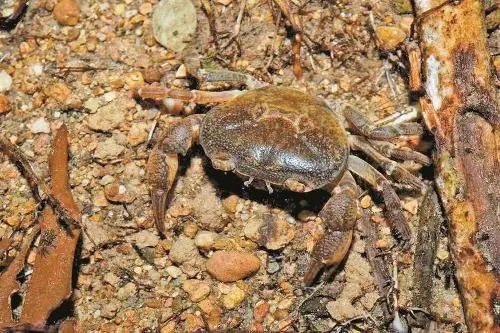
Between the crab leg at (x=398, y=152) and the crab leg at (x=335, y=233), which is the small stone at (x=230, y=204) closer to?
the crab leg at (x=335, y=233)

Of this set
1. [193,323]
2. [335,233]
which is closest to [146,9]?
[335,233]

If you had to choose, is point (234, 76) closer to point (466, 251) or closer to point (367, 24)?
point (367, 24)

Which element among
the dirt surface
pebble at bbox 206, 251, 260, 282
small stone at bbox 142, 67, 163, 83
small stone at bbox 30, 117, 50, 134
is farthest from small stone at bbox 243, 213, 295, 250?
small stone at bbox 30, 117, 50, 134

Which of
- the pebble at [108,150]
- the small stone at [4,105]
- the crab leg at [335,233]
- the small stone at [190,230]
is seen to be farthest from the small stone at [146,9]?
the crab leg at [335,233]

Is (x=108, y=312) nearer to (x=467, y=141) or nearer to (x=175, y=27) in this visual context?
(x=175, y=27)

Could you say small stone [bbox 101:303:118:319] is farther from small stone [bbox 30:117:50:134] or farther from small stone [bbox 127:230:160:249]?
small stone [bbox 30:117:50:134]

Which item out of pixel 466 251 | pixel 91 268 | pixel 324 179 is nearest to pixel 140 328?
pixel 91 268
